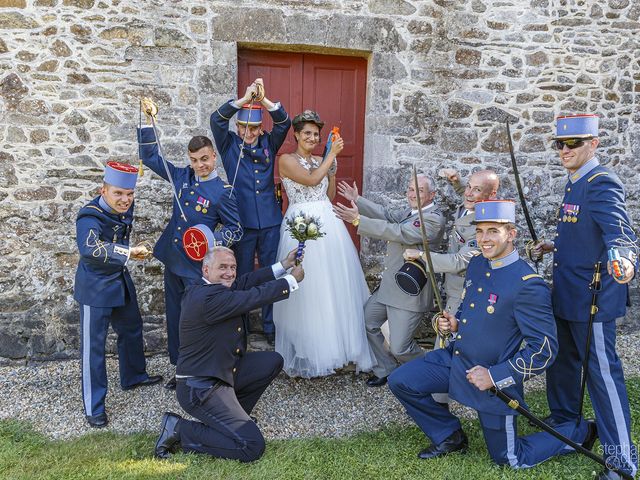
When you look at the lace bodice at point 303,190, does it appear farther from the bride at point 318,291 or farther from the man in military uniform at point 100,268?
the man in military uniform at point 100,268

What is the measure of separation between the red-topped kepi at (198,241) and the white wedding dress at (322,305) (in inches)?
28.4

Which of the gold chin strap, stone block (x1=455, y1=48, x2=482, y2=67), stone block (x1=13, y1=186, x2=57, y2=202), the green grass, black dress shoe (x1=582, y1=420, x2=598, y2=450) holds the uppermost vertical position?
stone block (x1=455, y1=48, x2=482, y2=67)

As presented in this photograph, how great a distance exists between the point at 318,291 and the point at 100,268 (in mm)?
1575

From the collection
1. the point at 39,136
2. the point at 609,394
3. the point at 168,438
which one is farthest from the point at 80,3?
the point at 609,394

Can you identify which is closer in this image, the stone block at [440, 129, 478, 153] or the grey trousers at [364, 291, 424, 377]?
the grey trousers at [364, 291, 424, 377]

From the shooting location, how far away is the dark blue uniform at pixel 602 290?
10.8ft

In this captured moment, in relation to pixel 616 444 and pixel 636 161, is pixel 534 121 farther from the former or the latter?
pixel 616 444

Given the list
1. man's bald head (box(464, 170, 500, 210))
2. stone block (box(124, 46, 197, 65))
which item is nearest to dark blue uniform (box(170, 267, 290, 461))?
man's bald head (box(464, 170, 500, 210))

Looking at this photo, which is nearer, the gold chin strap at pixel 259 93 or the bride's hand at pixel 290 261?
the bride's hand at pixel 290 261

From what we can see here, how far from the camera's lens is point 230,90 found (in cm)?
520

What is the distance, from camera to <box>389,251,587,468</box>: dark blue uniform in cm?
316

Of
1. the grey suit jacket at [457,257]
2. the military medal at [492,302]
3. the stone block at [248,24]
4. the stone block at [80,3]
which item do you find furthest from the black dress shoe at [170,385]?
the stone block at [80,3]

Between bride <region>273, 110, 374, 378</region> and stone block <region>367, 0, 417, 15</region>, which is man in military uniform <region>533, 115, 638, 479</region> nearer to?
bride <region>273, 110, 374, 378</region>

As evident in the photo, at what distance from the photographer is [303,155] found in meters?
4.59
